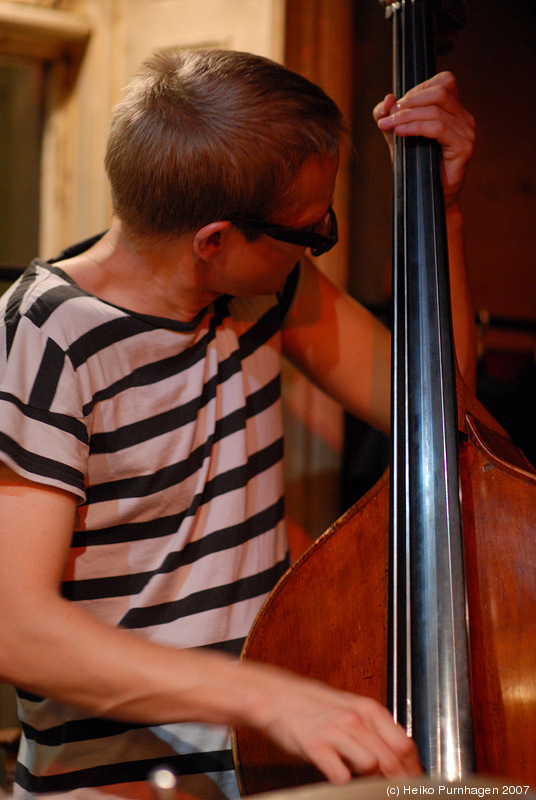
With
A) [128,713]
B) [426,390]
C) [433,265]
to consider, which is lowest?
[128,713]

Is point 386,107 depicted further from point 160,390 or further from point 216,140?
point 160,390

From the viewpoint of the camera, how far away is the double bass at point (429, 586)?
616 millimetres

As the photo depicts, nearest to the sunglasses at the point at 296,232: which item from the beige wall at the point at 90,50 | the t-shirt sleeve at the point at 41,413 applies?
the t-shirt sleeve at the point at 41,413

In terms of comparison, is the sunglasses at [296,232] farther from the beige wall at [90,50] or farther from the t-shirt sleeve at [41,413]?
the beige wall at [90,50]

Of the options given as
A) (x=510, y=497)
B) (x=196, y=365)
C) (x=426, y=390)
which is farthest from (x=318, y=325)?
(x=510, y=497)

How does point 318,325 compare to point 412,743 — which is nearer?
point 412,743

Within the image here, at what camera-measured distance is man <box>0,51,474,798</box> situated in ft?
2.37

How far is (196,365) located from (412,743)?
1.71 ft

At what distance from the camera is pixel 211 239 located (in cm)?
85

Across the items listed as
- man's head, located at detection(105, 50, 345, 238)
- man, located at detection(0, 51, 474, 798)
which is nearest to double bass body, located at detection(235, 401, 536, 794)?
man, located at detection(0, 51, 474, 798)

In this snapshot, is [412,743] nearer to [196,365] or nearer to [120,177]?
[196,365]

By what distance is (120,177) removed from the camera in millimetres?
850

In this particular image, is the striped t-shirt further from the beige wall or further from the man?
the beige wall

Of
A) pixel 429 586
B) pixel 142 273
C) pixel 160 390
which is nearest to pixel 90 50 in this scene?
pixel 142 273
